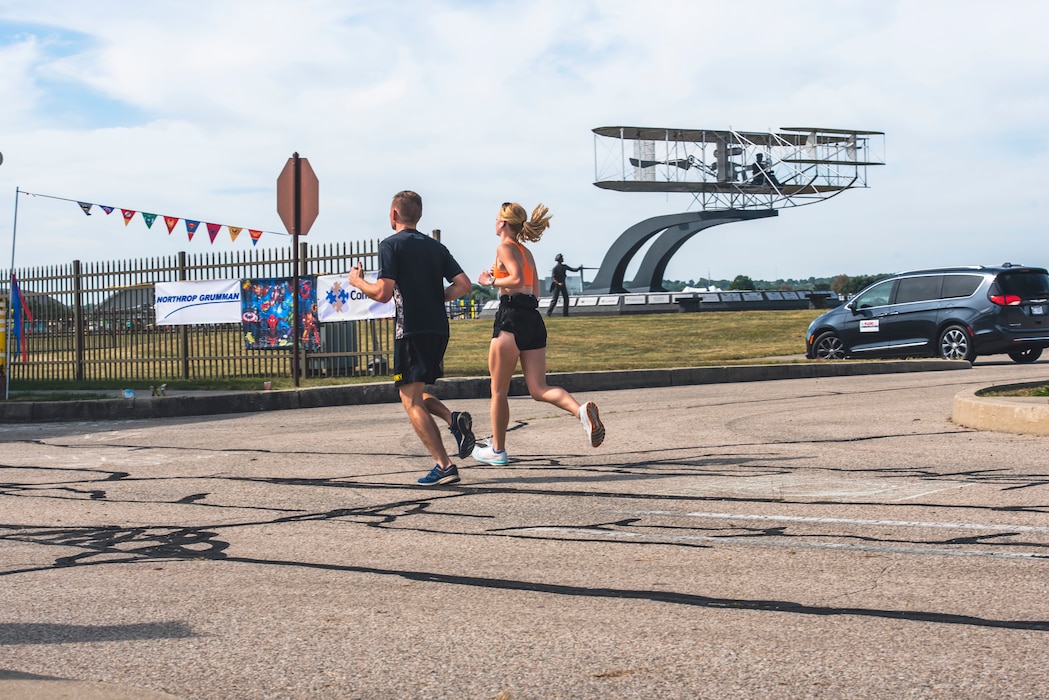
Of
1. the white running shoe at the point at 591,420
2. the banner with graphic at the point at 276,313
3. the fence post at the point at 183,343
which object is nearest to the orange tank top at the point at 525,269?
the white running shoe at the point at 591,420

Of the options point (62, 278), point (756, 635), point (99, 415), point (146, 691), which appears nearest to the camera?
point (146, 691)

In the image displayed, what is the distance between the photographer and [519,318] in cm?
814

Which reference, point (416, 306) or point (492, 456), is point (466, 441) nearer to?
point (492, 456)

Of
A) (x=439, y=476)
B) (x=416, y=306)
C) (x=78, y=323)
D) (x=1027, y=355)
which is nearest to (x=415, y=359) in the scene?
(x=416, y=306)

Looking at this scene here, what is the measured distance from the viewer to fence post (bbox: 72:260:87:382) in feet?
66.3

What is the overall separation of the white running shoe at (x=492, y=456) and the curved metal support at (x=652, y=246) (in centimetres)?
4716

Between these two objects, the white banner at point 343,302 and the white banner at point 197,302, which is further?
the white banner at point 197,302

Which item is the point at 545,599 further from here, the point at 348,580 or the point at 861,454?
the point at 861,454

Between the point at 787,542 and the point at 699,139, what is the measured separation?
187ft

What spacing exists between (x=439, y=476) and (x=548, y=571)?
274 centimetres

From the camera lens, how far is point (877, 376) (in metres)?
16.8

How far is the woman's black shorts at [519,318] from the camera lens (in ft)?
26.6

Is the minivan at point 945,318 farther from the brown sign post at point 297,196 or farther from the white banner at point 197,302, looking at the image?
the white banner at point 197,302

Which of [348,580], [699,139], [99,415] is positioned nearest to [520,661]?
[348,580]
